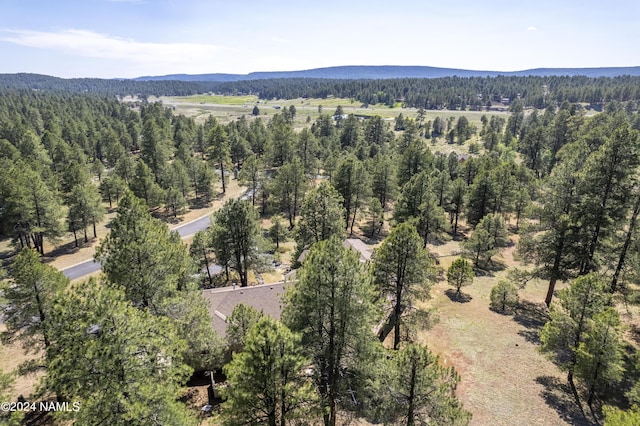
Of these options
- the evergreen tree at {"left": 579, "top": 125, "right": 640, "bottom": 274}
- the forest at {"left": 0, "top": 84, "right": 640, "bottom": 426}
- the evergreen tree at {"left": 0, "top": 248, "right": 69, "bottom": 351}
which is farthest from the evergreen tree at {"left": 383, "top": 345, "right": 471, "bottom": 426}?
the evergreen tree at {"left": 0, "top": 248, "right": 69, "bottom": 351}

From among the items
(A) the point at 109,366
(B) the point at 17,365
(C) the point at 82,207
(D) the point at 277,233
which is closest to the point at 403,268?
(A) the point at 109,366

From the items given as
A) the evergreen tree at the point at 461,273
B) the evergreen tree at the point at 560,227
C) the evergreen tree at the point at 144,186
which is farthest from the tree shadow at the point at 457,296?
the evergreen tree at the point at 144,186

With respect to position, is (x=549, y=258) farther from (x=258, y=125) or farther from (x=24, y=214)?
(x=258, y=125)

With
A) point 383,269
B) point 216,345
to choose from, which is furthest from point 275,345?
point 383,269

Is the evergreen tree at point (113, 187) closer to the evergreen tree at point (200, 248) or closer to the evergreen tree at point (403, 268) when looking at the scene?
the evergreen tree at point (200, 248)

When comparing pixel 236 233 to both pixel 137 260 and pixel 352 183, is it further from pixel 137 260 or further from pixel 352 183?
pixel 352 183

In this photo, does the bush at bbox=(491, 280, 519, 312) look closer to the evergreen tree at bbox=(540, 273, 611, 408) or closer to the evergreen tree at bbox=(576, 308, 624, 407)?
the evergreen tree at bbox=(540, 273, 611, 408)
